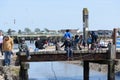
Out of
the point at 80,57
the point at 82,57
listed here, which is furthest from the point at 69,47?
the point at 82,57

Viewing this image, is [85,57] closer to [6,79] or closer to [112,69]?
[112,69]

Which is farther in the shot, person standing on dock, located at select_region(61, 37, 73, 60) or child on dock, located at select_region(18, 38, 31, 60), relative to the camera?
person standing on dock, located at select_region(61, 37, 73, 60)

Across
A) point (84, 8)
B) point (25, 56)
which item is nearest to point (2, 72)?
point (25, 56)

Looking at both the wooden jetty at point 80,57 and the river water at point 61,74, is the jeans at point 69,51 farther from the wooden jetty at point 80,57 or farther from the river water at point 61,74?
the river water at point 61,74

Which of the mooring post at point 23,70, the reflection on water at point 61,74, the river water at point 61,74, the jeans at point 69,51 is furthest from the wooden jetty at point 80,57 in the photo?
the reflection on water at point 61,74

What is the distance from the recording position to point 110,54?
98.4 ft

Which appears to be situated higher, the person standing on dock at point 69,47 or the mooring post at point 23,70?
the person standing on dock at point 69,47

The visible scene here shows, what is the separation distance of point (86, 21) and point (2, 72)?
66.6 ft

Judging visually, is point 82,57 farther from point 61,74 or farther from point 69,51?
point 61,74

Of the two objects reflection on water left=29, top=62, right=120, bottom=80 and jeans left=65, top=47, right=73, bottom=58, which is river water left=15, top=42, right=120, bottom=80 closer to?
reflection on water left=29, top=62, right=120, bottom=80

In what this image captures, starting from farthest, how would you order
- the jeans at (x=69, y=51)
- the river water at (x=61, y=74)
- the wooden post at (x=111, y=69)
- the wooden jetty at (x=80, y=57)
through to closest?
the river water at (x=61, y=74) < the wooden post at (x=111, y=69) < the jeans at (x=69, y=51) < the wooden jetty at (x=80, y=57)

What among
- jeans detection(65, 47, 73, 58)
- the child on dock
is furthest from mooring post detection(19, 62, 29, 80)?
jeans detection(65, 47, 73, 58)

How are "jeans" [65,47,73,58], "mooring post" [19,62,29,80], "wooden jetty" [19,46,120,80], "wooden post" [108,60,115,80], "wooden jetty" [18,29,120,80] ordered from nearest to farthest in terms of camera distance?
1. "mooring post" [19,62,29,80]
2. "wooden jetty" [18,29,120,80]
3. "wooden jetty" [19,46,120,80]
4. "jeans" [65,47,73,58]
5. "wooden post" [108,60,115,80]

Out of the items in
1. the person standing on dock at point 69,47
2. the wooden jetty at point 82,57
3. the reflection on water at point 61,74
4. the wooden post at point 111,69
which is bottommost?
the reflection on water at point 61,74
